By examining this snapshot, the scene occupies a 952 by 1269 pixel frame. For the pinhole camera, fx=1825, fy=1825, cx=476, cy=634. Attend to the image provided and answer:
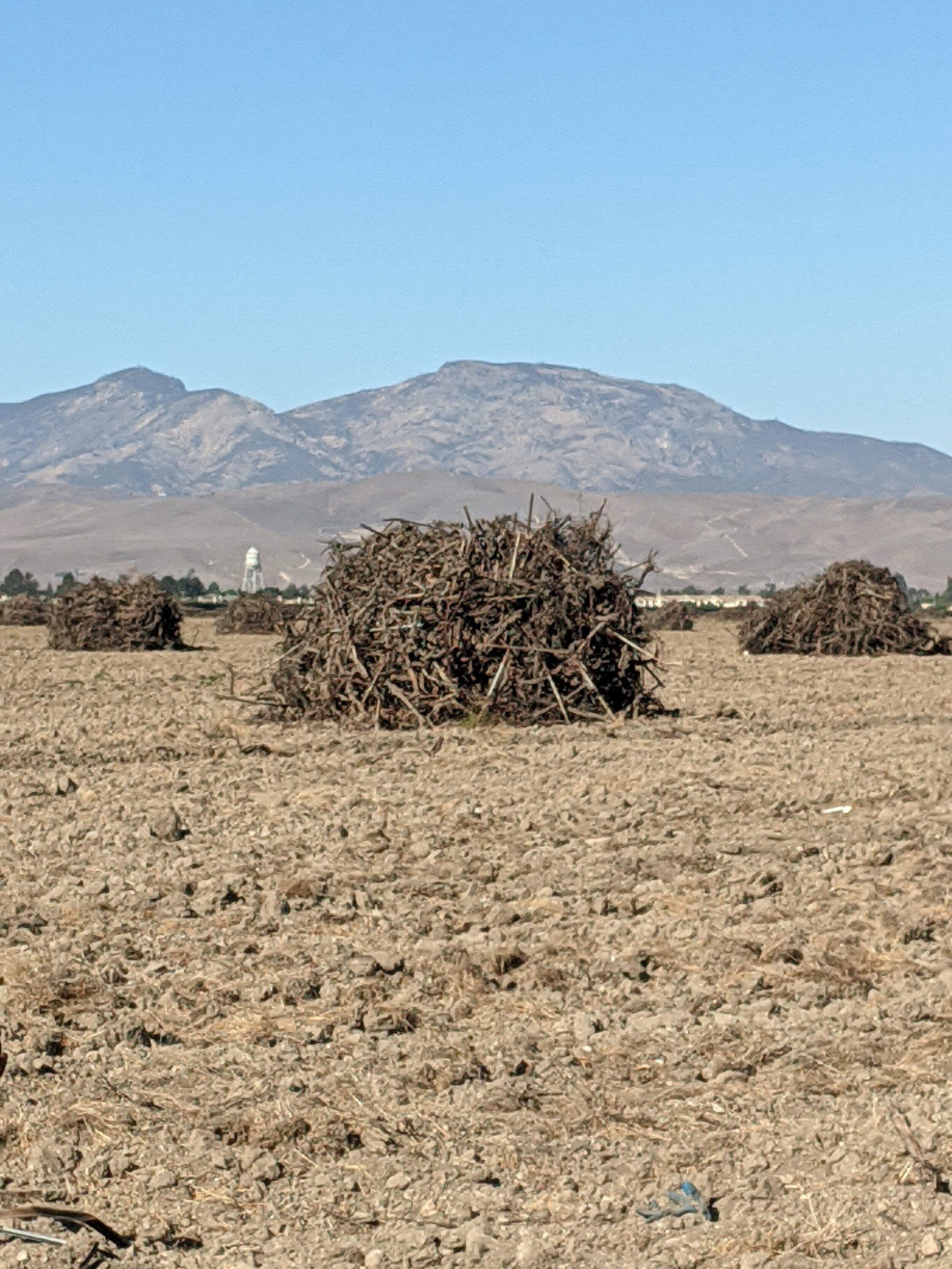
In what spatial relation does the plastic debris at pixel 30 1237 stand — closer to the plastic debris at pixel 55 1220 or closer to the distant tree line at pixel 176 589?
the plastic debris at pixel 55 1220

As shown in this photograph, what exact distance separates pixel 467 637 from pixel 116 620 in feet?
50.6

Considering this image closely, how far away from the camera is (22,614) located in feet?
135

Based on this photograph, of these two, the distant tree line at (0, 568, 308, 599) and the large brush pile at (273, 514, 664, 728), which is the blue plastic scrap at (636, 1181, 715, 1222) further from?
the distant tree line at (0, 568, 308, 599)

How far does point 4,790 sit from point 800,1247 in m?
7.10

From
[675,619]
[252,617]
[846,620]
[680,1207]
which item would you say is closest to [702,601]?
[675,619]

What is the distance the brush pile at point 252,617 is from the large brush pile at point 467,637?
22.2m

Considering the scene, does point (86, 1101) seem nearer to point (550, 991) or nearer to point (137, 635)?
point (550, 991)

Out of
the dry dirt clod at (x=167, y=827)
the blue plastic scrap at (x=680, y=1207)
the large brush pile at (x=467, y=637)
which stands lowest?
the blue plastic scrap at (x=680, y=1207)

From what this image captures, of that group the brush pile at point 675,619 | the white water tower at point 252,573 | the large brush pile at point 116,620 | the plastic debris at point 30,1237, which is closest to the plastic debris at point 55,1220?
the plastic debris at point 30,1237

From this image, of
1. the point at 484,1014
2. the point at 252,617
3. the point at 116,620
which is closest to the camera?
the point at 484,1014

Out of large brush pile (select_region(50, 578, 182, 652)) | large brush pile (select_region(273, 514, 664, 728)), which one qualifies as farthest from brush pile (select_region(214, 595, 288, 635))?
large brush pile (select_region(273, 514, 664, 728))

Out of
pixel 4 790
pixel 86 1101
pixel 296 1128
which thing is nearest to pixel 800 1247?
pixel 296 1128

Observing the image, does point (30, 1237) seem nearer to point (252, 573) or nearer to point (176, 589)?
point (176, 589)

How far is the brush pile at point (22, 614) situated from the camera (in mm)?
41219
